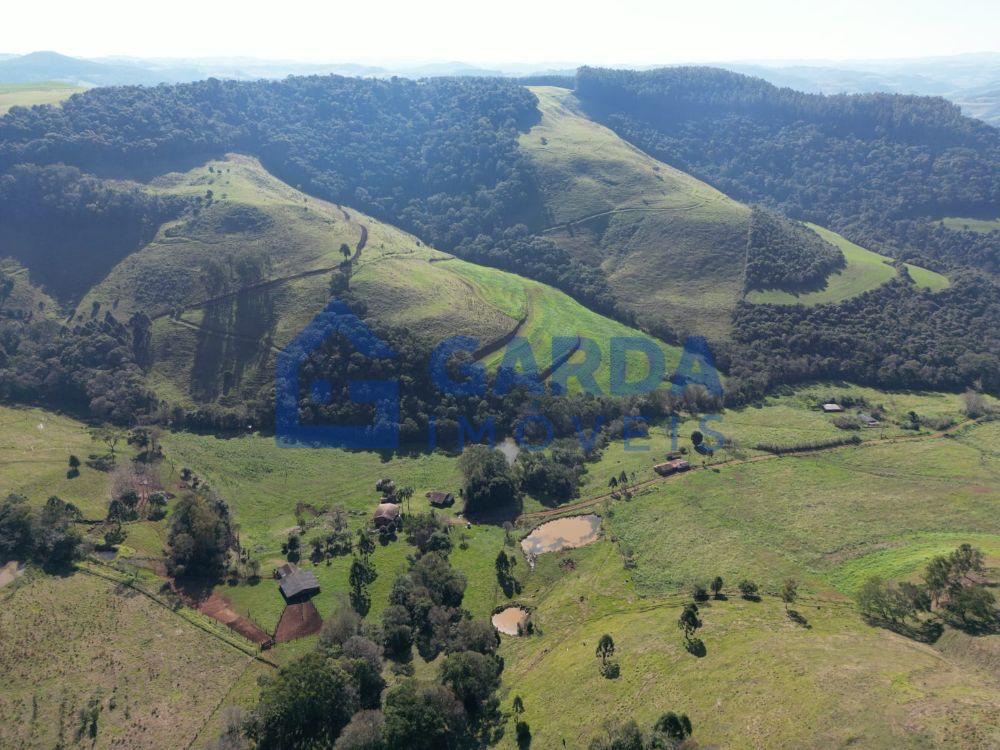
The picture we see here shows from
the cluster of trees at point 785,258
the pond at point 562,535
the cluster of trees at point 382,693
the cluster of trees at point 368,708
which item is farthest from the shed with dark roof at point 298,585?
the cluster of trees at point 785,258

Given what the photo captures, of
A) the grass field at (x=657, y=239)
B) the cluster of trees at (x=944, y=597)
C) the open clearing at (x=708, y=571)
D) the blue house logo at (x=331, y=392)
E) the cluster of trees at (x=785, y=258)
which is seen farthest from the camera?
the cluster of trees at (x=785, y=258)

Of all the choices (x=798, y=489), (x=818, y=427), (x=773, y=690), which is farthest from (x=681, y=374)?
(x=773, y=690)

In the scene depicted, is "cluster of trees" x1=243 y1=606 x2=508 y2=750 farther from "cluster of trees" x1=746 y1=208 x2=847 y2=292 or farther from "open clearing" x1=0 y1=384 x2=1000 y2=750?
"cluster of trees" x1=746 y1=208 x2=847 y2=292

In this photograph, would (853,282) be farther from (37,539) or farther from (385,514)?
(37,539)

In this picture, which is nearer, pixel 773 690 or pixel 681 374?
pixel 773 690

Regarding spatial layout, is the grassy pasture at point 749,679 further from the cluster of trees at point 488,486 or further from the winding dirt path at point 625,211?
the winding dirt path at point 625,211

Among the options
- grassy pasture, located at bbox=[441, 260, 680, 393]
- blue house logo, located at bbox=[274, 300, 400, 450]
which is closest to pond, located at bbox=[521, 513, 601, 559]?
blue house logo, located at bbox=[274, 300, 400, 450]

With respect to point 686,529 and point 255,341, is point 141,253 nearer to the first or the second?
point 255,341

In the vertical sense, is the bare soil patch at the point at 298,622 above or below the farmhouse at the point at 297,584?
below
